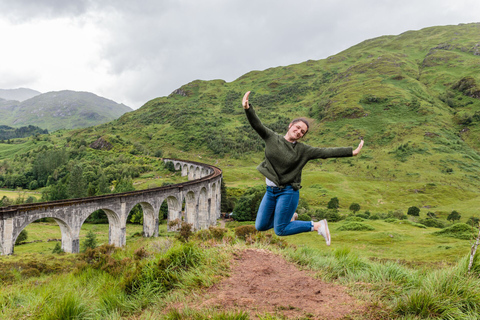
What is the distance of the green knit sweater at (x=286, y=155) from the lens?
561 centimetres

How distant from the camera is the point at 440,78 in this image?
502 feet

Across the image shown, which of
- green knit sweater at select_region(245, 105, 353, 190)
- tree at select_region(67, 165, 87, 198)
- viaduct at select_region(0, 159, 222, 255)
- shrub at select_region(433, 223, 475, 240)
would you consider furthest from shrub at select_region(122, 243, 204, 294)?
tree at select_region(67, 165, 87, 198)

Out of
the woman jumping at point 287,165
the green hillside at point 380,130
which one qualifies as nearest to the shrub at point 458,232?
the woman jumping at point 287,165

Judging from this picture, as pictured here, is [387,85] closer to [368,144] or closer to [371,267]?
[368,144]

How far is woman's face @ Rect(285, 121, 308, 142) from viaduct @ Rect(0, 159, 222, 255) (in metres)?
12.9

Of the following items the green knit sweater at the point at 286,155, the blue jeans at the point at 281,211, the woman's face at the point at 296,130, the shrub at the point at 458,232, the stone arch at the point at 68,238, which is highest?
the woman's face at the point at 296,130

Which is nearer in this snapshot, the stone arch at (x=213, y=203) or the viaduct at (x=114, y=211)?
the viaduct at (x=114, y=211)

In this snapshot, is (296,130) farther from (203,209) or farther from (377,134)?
(377,134)

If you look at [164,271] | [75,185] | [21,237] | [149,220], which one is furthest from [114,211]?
[75,185]

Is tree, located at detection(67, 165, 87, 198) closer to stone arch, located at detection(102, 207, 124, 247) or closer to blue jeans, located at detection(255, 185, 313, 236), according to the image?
stone arch, located at detection(102, 207, 124, 247)

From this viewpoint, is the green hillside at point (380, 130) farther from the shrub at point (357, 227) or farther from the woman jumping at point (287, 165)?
Result: the woman jumping at point (287, 165)

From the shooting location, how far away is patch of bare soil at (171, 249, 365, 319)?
13.3 feet

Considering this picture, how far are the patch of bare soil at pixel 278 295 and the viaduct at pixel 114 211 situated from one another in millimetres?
11572

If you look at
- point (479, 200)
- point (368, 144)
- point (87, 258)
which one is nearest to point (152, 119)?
point (368, 144)
